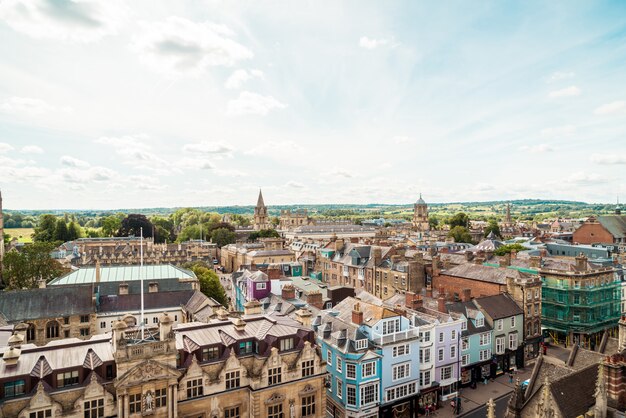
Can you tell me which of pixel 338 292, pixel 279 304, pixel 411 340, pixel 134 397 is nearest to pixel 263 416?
pixel 134 397

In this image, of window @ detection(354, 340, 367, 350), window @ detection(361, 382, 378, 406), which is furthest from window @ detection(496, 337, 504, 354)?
window @ detection(354, 340, 367, 350)

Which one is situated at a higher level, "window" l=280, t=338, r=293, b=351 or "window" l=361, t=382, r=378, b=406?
"window" l=280, t=338, r=293, b=351

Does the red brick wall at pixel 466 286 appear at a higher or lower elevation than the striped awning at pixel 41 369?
lower

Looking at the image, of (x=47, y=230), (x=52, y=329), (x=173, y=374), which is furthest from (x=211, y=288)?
(x=47, y=230)

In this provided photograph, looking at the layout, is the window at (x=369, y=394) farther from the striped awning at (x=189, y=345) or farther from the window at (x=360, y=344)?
the striped awning at (x=189, y=345)

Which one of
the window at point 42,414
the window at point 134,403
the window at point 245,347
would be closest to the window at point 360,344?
the window at point 245,347

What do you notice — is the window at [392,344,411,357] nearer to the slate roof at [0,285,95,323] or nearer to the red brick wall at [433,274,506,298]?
the red brick wall at [433,274,506,298]

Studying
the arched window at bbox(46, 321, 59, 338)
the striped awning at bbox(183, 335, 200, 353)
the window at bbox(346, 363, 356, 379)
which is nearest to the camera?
the striped awning at bbox(183, 335, 200, 353)
